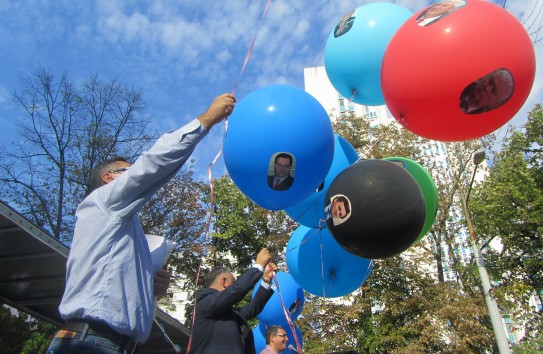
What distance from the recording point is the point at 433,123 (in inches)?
144

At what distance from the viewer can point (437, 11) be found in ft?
11.8

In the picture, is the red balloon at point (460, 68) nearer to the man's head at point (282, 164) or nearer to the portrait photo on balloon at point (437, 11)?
the portrait photo on balloon at point (437, 11)

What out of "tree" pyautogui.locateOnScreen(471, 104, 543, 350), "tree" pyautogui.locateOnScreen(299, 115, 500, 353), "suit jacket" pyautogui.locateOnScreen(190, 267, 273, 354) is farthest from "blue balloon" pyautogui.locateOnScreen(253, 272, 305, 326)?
"tree" pyautogui.locateOnScreen(471, 104, 543, 350)

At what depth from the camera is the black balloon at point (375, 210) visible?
335cm

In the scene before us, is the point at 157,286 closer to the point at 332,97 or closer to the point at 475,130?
the point at 475,130

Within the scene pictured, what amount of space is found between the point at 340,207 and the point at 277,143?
749 millimetres

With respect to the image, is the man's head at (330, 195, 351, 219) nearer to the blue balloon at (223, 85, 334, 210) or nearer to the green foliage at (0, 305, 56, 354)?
the blue balloon at (223, 85, 334, 210)

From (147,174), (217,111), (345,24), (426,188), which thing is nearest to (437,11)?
(345,24)

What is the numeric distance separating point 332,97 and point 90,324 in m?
51.1

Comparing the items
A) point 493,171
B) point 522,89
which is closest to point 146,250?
point 522,89

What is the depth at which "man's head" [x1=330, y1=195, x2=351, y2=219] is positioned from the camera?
A: 3453mm

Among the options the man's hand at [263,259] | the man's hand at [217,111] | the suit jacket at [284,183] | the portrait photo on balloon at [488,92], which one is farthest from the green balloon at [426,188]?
the man's hand at [217,111]

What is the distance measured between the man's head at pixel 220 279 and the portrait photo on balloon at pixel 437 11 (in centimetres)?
279

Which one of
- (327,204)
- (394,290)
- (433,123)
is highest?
(394,290)
